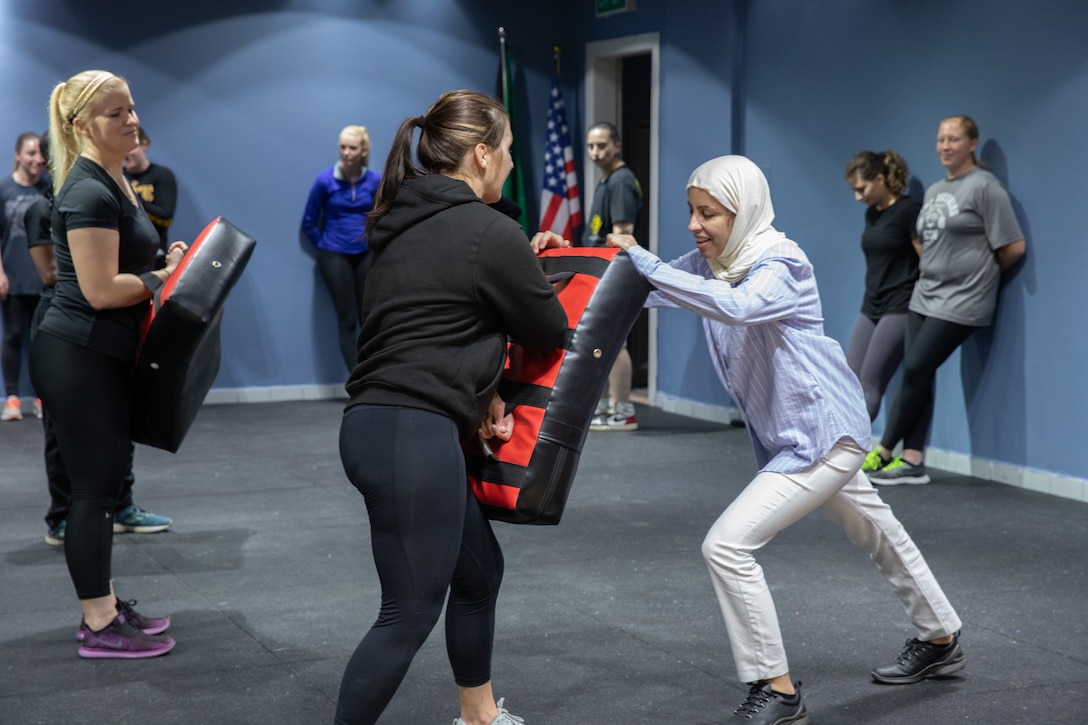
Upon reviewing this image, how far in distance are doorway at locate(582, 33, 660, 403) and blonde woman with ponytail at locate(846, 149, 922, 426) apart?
250 cm

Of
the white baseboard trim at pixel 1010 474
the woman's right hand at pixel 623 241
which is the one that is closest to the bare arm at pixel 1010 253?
the white baseboard trim at pixel 1010 474

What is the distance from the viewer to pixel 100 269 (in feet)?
11.2

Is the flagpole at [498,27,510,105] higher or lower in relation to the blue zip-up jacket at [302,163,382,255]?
higher

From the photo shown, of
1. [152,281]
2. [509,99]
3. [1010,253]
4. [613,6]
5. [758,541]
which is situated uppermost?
[613,6]

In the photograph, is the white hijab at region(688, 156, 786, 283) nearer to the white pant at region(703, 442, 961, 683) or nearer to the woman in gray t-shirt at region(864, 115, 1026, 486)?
the white pant at region(703, 442, 961, 683)

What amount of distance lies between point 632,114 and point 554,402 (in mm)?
7613

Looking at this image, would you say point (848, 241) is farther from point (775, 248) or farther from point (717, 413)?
point (775, 248)

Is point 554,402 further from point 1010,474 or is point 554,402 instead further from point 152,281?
point 1010,474

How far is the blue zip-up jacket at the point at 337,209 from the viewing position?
8.94 meters

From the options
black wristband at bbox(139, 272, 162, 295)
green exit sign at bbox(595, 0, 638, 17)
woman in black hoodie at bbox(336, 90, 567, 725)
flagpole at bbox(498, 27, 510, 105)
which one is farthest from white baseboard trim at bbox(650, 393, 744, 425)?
woman in black hoodie at bbox(336, 90, 567, 725)

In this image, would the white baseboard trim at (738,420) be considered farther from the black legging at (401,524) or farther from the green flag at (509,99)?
the black legging at (401,524)

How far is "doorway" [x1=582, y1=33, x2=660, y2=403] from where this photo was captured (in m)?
9.26

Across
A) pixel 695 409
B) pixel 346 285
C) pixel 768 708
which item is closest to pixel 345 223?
pixel 346 285

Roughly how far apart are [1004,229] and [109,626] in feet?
14.1
